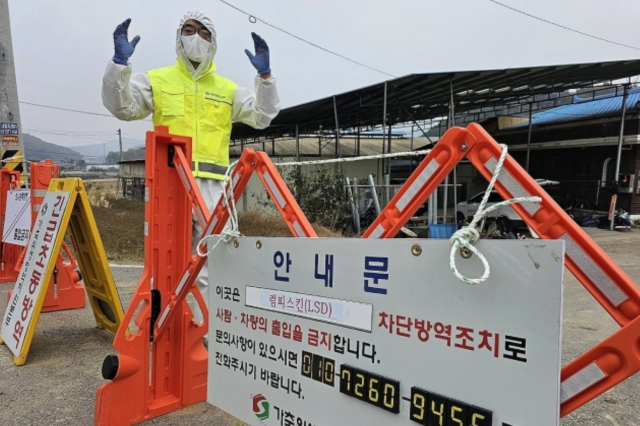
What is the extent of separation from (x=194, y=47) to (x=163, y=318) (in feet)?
5.77

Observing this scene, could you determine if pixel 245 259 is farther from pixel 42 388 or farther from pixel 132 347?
pixel 42 388

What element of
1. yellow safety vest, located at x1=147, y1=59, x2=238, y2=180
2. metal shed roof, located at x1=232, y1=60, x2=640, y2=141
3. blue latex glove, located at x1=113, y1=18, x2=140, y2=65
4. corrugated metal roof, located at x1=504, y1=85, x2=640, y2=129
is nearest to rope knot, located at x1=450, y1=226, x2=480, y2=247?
yellow safety vest, located at x1=147, y1=59, x2=238, y2=180

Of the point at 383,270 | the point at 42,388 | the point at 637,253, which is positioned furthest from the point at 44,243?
the point at 637,253

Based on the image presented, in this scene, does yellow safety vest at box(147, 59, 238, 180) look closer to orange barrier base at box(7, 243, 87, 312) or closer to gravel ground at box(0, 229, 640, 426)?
gravel ground at box(0, 229, 640, 426)

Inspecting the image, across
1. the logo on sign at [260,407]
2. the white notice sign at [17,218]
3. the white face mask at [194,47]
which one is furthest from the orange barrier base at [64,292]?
the logo on sign at [260,407]

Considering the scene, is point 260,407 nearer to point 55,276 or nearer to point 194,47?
point 194,47

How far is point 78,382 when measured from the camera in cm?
302

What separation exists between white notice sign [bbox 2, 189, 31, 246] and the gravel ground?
3.14 ft

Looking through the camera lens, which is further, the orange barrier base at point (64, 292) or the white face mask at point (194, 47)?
the orange barrier base at point (64, 292)

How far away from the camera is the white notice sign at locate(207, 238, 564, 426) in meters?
1.08

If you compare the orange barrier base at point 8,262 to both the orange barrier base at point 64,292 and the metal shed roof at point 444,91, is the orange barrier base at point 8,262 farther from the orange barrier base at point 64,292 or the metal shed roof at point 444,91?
the metal shed roof at point 444,91

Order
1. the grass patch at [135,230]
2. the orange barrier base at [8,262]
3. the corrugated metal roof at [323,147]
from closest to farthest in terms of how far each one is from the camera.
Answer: the orange barrier base at [8,262]
the grass patch at [135,230]
the corrugated metal roof at [323,147]

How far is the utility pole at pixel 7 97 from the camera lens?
7.59 m

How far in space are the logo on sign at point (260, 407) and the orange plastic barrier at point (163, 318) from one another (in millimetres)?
689
